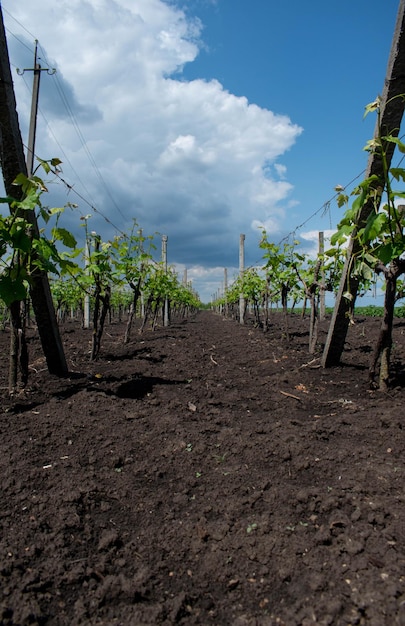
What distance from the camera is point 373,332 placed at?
37.6 feet

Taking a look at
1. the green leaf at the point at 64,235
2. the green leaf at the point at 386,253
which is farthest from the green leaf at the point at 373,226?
the green leaf at the point at 64,235

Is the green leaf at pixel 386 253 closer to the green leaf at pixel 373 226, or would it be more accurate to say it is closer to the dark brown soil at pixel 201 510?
the green leaf at pixel 373 226

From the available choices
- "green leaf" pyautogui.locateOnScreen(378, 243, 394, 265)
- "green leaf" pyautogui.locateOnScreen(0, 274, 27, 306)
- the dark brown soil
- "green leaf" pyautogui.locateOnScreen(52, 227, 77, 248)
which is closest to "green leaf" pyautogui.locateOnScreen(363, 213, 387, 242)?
"green leaf" pyautogui.locateOnScreen(378, 243, 394, 265)

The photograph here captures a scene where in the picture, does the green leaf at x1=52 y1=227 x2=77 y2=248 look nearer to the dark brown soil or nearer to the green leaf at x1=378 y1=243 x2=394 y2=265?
the dark brown soil

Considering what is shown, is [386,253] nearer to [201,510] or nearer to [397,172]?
[397,172]

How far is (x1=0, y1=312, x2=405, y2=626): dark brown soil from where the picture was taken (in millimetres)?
1708

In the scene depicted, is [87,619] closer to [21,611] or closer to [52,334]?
[21,611]

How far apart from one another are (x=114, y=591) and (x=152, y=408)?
231cm

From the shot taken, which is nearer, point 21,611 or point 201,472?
point 21,611

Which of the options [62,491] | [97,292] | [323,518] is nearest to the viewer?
[323,518]

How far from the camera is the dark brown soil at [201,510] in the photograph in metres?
1.71

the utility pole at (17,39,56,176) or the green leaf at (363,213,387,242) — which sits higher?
the utility pole at (17,39,56,176)

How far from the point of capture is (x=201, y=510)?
2.38m

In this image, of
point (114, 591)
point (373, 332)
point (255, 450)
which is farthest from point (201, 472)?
point (373, 332)
